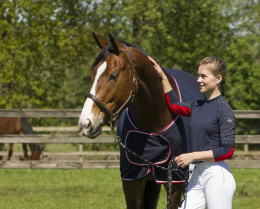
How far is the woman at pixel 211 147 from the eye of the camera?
11.6 feet

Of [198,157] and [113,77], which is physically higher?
[113,77]

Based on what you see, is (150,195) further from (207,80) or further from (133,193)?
(207,80)

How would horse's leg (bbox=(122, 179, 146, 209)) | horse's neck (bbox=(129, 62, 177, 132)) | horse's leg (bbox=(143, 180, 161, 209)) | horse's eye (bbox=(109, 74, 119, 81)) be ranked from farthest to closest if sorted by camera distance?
horse's leg (bbox=(143, 180, 161, 209)), horse's leg (bbox=(122, 179, 146, 209)), horse's neck (bbox=(129, 62, 177, 132)), horse's eye (bbox=(109, 74, 119, 81))

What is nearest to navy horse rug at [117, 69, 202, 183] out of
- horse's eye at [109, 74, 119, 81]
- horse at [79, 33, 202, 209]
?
horse at [79, 33, 202, 209]

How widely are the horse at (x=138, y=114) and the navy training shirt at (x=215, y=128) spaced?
1.66 ft

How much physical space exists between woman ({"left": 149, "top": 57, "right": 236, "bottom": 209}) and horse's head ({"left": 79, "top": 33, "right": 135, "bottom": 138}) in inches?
25.6

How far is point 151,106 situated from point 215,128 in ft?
3.05

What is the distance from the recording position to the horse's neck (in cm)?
445

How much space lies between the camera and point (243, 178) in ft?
39.4

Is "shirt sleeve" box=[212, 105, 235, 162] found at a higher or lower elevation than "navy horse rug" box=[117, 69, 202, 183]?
higher

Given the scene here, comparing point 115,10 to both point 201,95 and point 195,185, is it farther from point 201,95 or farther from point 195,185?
point 195,185

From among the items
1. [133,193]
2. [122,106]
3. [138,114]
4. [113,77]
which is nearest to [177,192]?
[133,193]

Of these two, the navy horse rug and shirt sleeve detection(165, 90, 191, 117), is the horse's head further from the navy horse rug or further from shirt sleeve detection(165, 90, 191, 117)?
the navy horse rug

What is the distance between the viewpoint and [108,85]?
4.07 metres
